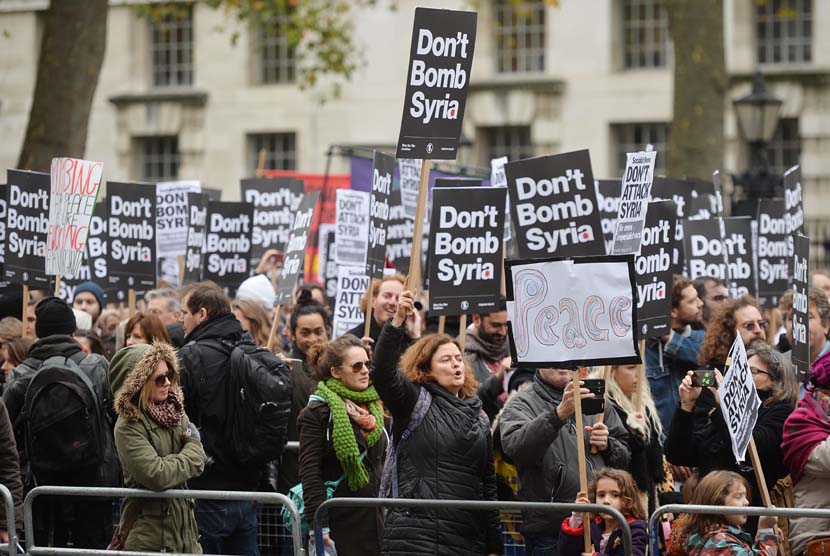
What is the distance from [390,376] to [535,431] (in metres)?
0.74

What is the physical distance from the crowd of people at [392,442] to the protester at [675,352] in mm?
834

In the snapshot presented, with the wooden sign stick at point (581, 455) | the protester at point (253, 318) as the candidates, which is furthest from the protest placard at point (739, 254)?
the wooden sign stick at point (581, 455)

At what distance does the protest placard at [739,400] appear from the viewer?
24.8ft

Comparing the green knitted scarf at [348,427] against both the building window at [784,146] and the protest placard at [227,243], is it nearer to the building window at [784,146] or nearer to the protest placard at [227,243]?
the protest placard at [227,243]

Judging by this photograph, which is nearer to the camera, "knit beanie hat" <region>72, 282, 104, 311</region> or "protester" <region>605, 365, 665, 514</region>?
"protester" <region>605, 365, 665, 514</region>

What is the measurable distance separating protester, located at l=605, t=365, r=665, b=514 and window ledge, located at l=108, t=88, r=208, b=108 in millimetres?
Result: 26122

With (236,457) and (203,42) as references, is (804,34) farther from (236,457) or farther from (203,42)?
(236,457)

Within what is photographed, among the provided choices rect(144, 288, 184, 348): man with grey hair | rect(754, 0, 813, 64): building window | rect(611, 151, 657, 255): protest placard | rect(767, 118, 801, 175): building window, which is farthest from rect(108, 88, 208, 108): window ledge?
rect(611, 151, 657, 255): protest placard

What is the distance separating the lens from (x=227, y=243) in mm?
13484

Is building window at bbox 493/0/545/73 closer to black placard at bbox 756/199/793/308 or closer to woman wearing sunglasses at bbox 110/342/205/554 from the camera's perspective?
black placard at bbox 756/199/793/308

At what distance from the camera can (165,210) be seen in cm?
1491

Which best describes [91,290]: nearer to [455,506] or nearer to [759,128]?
[455,506]

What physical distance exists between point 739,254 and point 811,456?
17.2ft

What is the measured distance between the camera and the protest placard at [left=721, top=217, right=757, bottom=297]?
12547mm
